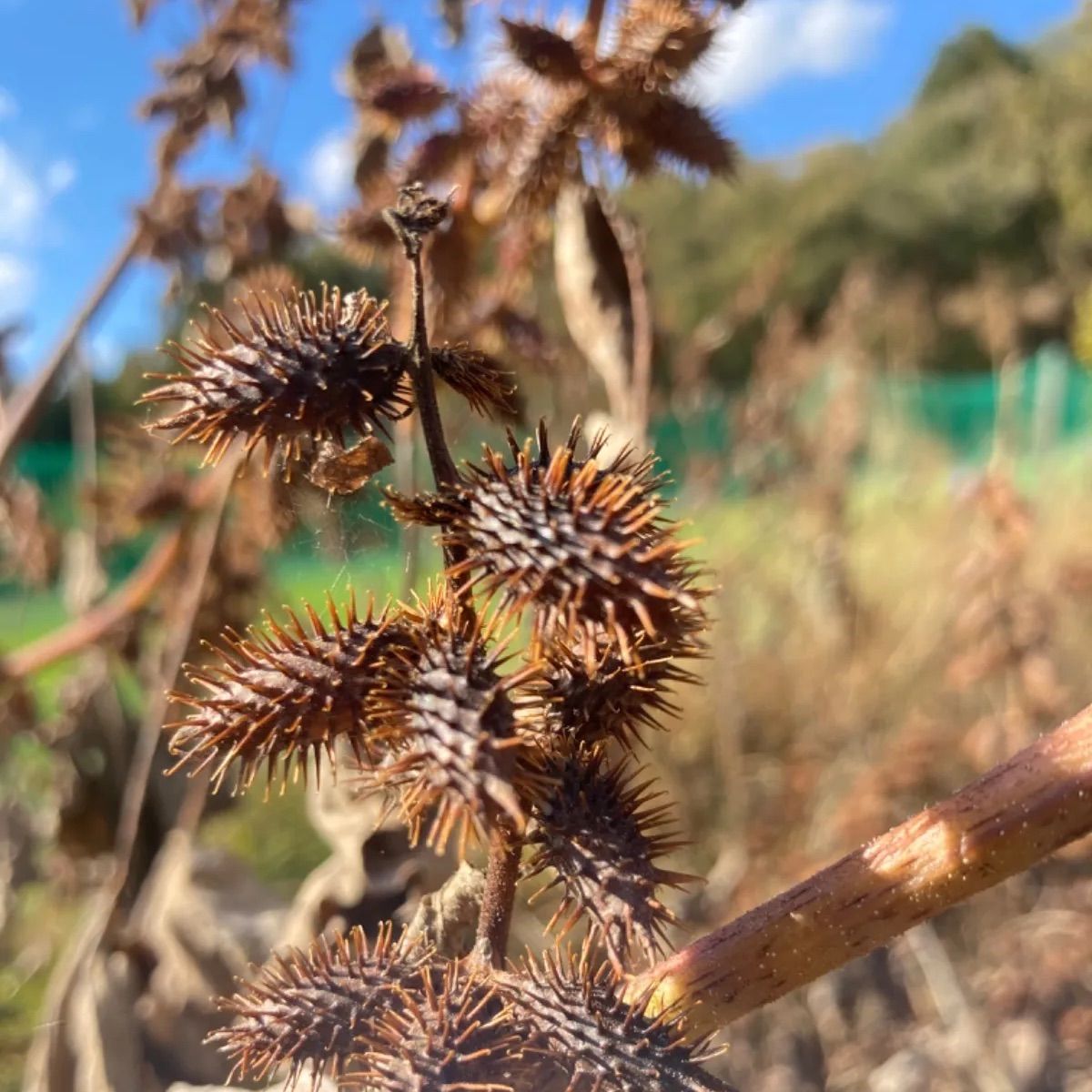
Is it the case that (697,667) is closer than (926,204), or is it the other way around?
(697,667)

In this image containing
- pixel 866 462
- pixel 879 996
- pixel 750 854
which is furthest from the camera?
pixel 866 462

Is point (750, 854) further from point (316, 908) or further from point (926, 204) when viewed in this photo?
point (926, 204)

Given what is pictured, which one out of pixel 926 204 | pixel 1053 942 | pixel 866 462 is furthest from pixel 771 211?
pixel 1053 942

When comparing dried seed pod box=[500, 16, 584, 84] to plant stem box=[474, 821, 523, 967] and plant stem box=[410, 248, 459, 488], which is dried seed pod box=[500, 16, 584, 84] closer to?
plant stem box=[410, 248, 459, 488]

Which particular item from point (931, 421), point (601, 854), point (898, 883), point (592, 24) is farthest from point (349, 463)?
point (931, 421)

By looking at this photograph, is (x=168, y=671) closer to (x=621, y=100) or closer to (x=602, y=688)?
(x=621, y=100)

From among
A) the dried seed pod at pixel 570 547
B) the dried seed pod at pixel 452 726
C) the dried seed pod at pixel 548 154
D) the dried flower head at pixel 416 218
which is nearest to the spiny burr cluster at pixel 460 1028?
the dried seed pod at pixel 452 726

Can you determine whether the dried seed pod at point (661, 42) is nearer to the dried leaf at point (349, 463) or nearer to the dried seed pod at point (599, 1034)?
Answer: the dried leaf at point (349, 463)
